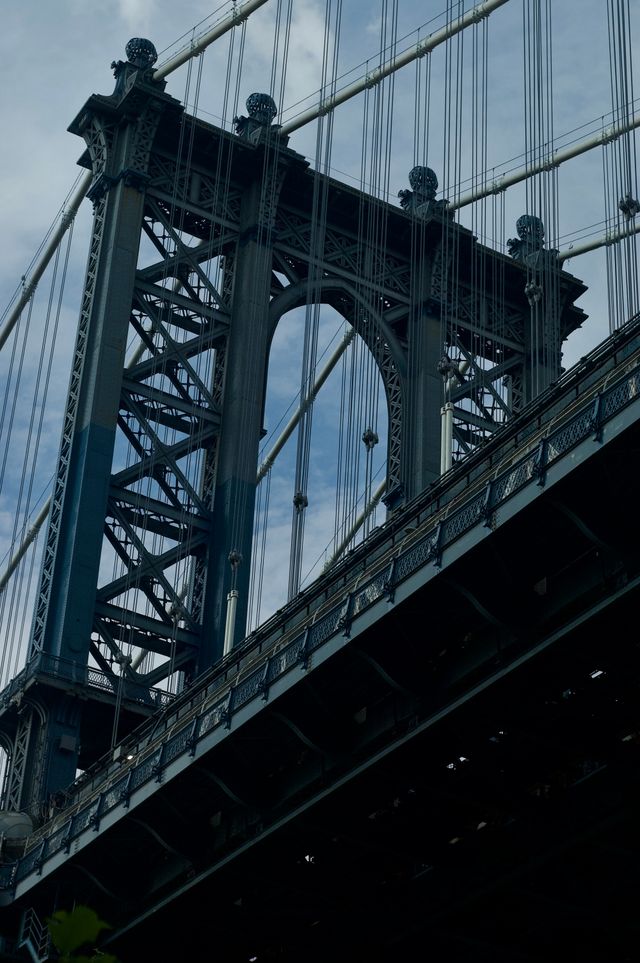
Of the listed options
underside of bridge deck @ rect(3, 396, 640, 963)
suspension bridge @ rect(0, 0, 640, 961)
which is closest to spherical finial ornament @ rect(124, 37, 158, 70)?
suspension bridge @ rect(0, 0, 640, 961)

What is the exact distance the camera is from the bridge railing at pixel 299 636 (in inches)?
1182

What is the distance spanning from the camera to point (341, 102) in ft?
244

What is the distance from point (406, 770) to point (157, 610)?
844 inches

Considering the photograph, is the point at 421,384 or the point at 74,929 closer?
the point at 74,929

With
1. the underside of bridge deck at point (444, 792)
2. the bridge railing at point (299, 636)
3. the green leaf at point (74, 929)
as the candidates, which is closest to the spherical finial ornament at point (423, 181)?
the bridge railing at point (299, 636)

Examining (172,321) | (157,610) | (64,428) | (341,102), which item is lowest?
(157,610)

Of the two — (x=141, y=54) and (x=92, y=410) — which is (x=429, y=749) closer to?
(x=92, y=410)

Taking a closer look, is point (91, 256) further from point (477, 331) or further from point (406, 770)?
point (406, 770)

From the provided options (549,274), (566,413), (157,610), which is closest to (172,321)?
(157,610)

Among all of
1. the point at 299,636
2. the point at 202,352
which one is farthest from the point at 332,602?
the point at 202,352

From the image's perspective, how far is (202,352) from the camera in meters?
60.7

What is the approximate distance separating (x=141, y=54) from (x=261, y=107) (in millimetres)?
5076

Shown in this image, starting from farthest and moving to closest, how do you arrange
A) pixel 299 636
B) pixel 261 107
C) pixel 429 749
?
pixel 261 107
pixel 299 636
pixel 429 749

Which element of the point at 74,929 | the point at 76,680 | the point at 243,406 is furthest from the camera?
the point at 243,406
